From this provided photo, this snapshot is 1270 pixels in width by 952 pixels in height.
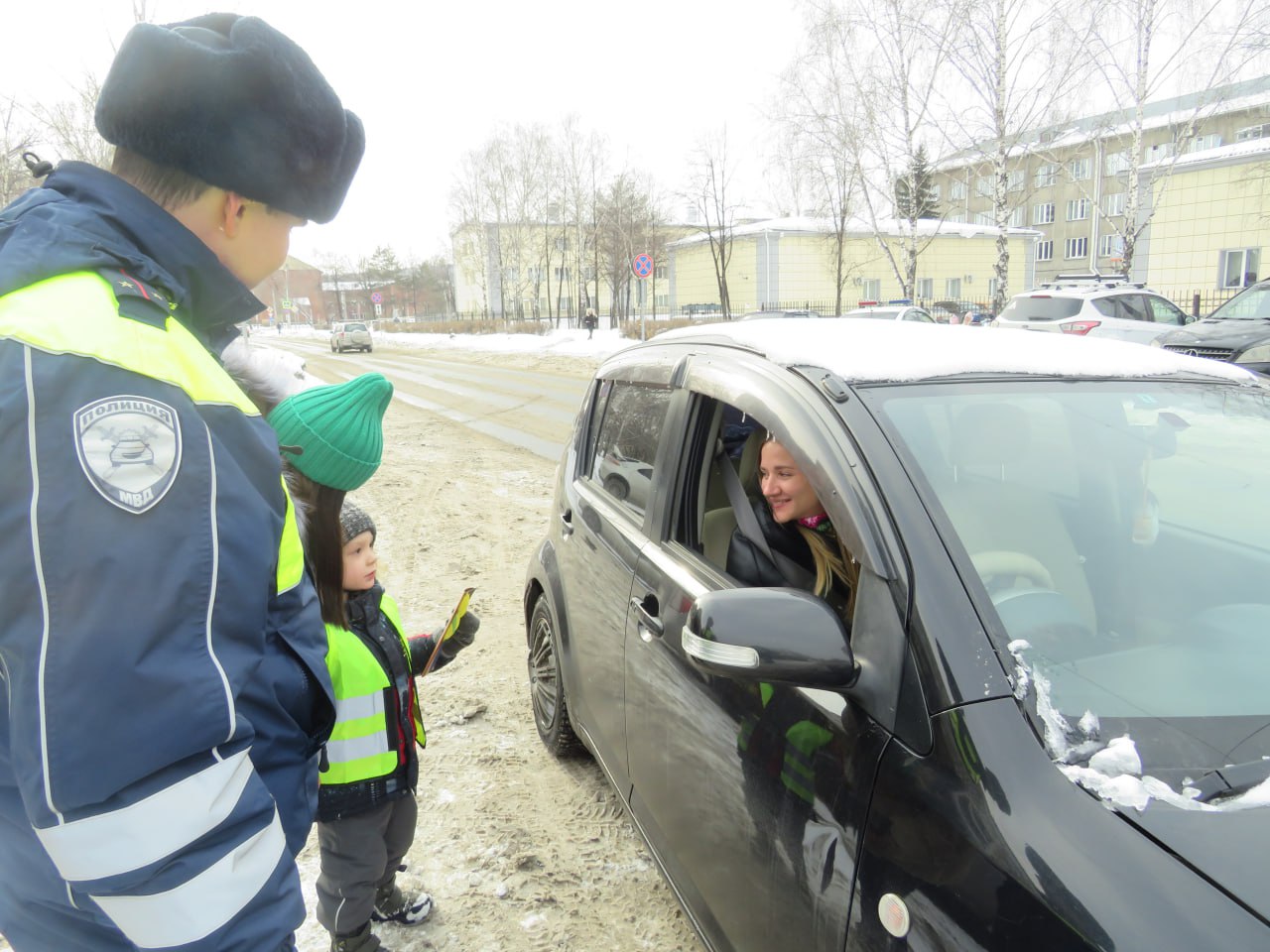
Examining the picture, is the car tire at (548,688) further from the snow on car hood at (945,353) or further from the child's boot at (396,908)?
the snow on car hood at (945,353)

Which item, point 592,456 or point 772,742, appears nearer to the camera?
point 772,742

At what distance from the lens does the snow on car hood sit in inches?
72.6

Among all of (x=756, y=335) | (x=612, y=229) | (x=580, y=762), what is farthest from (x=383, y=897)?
(x=612, y=229)

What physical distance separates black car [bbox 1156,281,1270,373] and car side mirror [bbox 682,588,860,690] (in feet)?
34.0

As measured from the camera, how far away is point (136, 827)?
93cm

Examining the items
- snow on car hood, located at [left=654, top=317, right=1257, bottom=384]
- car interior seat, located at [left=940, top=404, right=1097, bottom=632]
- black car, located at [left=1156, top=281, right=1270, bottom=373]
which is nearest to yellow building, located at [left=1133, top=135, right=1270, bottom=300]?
black car, located at [left=1156, top=281, right=1270, bottom=373]

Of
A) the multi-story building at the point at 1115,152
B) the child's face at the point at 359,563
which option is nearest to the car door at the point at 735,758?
the child's face at the point at 359,563

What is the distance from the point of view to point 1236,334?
10266mm

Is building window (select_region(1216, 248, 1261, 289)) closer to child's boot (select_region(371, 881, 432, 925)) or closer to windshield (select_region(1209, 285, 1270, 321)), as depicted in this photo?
windshield (select_region(1209, 285, 1270, 321))

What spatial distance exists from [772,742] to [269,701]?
3.10 feet

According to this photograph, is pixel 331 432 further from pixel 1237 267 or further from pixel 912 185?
pixel 1237 267

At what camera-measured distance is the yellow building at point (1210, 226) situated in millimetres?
30125

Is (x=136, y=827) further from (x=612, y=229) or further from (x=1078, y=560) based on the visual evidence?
(x=612, y=229)

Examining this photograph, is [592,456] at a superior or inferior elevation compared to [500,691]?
superior
